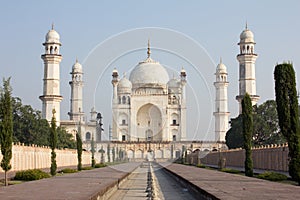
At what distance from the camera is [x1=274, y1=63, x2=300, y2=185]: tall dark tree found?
43.4ft

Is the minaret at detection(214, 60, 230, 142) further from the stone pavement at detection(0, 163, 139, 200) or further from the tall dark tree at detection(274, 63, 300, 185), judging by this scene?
the stone pavement at detection(0, 163, 139, 200)

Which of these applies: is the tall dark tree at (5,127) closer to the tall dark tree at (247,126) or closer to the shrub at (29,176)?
the shrub at (29,176)

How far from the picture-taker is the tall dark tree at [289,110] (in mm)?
13227

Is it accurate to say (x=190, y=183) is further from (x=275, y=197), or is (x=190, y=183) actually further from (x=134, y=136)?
(x=134, y=136)

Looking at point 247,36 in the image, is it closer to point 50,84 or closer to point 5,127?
point 50,84

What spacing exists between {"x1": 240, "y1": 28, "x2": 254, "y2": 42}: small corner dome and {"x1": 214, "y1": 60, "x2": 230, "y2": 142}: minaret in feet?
32.3

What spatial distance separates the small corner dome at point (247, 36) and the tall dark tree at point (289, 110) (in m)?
41.0

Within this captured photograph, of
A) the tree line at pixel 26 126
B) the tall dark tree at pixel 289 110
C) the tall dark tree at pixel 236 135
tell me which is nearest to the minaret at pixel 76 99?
the tall dark tree at pixel 236 135

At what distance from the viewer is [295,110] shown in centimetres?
1334

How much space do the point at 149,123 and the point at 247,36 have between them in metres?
24.5

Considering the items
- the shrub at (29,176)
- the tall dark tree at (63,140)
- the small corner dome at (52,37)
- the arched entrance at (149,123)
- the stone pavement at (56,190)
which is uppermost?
the small corner dome at (52,37)

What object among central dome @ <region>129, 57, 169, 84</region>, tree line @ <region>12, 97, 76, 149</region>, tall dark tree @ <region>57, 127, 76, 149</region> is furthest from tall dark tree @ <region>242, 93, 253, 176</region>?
central dome @ <region>129, 57, 169, 84</region>

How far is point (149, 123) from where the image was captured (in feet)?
245

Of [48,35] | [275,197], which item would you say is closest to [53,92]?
[48,35]
